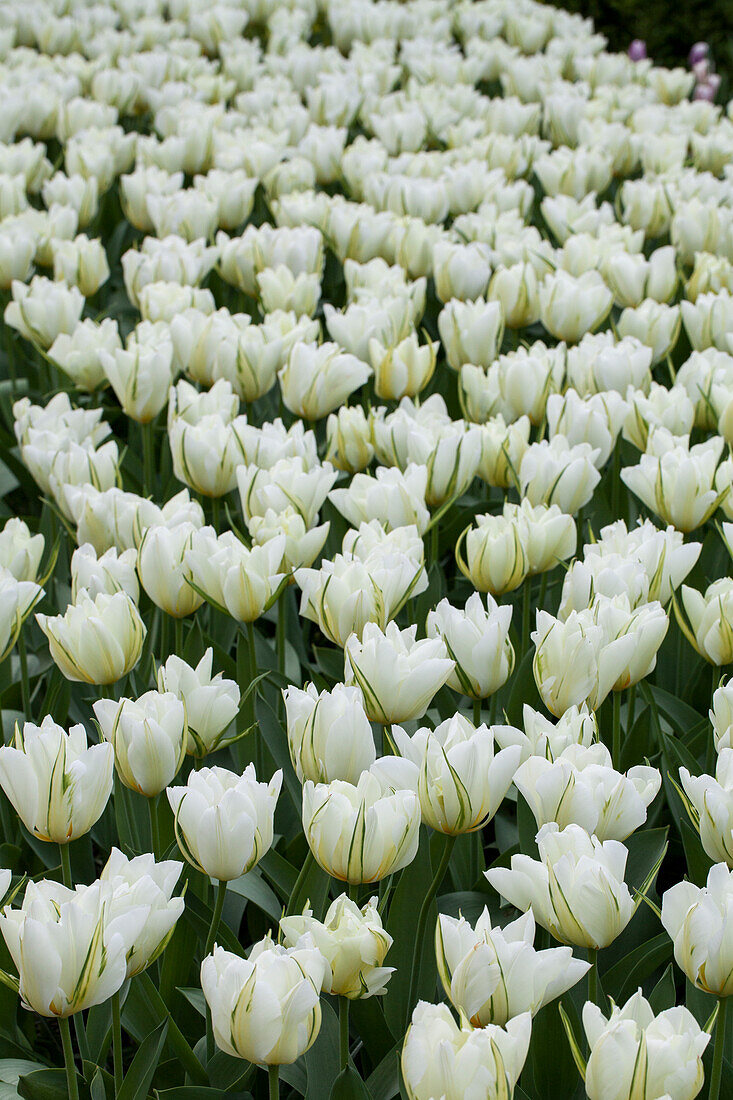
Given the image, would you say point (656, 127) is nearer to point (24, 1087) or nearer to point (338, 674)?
point (338, 674)

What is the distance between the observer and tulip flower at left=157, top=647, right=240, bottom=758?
4.96ft

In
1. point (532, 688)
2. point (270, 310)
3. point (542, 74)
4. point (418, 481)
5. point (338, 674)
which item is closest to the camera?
point (532, 688)

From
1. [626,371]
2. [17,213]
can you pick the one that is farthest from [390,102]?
[626,371]

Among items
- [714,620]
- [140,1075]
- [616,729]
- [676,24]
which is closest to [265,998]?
[140,1075]

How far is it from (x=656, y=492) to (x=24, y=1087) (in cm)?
133

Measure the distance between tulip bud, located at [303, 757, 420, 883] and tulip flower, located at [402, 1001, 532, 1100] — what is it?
223mm

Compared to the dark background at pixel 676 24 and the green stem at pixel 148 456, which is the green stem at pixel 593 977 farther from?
the dark background at pixel 676 24

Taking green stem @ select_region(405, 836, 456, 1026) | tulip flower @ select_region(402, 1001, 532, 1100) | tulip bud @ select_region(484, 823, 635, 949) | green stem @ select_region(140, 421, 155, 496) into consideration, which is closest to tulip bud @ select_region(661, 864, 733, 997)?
tulip bud @ select_region(484, 823, 635, 949)

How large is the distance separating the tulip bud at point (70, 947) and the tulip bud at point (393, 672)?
0.44 meters

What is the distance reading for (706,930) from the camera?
111cm

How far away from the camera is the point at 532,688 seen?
1.85m

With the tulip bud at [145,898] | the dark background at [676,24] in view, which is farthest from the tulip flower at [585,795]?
the dark background at [676,24]

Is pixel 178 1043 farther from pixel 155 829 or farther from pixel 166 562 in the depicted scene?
pixel 166 562

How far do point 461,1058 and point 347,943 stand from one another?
18 cm
